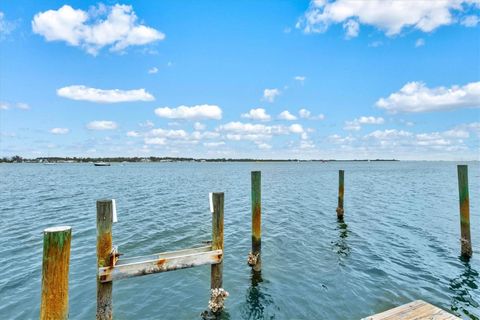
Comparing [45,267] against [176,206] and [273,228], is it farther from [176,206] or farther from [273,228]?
[176,206]

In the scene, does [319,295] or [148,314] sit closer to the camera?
[148,314]

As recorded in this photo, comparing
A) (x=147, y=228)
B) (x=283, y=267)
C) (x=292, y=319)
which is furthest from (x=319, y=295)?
(x=147, y=228)

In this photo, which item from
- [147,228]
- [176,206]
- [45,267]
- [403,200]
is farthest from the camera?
[403,200]

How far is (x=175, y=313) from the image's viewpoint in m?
8.22

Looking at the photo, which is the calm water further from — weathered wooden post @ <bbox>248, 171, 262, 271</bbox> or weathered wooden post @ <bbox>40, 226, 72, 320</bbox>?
weathered wooden post @ <bbox>40, 226, 72, 320</bbox>

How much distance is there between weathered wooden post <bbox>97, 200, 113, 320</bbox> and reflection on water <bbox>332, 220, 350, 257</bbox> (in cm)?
956

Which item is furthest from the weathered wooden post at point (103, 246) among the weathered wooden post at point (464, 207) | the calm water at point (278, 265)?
the weathered wooden post at point (464, 207)

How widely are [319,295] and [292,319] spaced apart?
164 centimetres

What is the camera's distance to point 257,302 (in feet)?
29.0

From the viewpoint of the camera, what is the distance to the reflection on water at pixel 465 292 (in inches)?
335

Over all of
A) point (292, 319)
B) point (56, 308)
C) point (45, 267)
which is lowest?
point (292, 319)

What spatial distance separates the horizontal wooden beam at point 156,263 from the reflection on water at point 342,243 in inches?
301

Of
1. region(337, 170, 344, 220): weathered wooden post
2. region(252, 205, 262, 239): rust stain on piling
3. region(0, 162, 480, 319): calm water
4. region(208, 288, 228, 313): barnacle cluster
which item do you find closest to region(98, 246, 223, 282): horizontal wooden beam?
region(208, 288, 228, 313): barnacle cluster

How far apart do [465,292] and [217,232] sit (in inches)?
320
